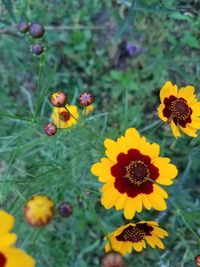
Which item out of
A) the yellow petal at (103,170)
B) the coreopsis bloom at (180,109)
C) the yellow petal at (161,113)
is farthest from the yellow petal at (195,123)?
the yellow petal at (103,170)

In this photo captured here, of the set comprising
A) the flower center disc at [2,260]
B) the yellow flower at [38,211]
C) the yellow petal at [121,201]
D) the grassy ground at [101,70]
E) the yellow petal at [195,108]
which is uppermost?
the yellow petal at [195,108]

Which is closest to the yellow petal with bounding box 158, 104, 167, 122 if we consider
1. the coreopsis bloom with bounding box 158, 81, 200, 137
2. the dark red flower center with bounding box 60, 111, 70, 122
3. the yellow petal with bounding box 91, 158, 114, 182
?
the coreopsis bloom with bounding box 158, 81, 200, 137

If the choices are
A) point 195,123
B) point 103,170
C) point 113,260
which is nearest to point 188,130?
point 195,123

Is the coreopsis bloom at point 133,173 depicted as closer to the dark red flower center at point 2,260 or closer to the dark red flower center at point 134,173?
the dark red flower center at point 134,173

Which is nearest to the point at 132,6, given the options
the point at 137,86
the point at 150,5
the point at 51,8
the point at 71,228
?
the point at 150,5

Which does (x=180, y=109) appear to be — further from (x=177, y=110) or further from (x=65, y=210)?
(x=65, y=210)

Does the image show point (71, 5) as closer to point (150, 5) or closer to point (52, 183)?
point (150, 5)
